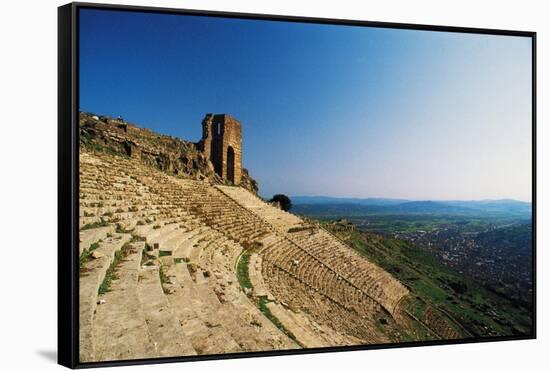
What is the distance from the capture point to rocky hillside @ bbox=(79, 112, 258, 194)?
8.41 metres

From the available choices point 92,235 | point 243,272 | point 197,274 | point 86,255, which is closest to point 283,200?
point 243,272

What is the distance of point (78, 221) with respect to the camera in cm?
657

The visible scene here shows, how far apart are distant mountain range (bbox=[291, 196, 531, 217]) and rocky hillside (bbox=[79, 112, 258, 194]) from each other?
1.03 m

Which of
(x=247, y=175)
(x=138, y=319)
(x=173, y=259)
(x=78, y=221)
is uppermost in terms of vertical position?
(x=247, y=175)

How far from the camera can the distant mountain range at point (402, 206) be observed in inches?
362

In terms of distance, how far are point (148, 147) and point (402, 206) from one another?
478 cm

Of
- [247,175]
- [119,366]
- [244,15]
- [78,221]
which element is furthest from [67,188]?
[247,175]

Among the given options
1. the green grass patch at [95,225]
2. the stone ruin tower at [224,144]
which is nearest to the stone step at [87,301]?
the green grass patch at [95,225]

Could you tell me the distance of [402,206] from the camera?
9828mm

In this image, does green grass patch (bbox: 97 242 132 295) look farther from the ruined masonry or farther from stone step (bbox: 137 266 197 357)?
stone step (bbox: 137 266 197 357)

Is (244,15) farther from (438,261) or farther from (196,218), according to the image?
(438,261)

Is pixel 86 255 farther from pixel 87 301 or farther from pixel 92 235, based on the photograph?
pixel 87 301

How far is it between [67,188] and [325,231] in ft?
20.6

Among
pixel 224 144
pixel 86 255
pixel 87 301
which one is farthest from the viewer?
pixel 224 144
